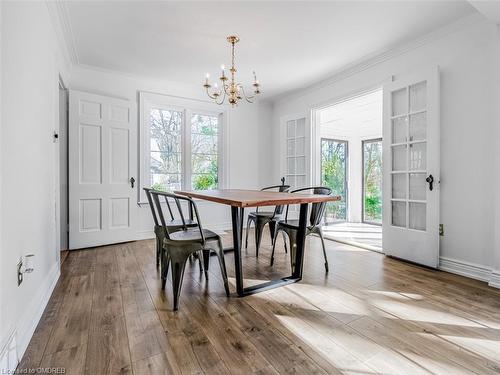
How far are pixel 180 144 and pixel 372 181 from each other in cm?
430

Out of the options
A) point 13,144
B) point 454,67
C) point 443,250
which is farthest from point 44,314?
point 454,67

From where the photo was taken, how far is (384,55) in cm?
332

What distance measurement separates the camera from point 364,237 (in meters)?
4.47

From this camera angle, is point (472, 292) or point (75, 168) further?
point (75, 168)

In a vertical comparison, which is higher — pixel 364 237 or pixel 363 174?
pixel 363 174

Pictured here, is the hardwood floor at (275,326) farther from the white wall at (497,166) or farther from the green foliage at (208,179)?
the green foliage at (208,179)

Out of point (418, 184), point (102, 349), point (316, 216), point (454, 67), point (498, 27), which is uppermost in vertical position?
point (498, 27)

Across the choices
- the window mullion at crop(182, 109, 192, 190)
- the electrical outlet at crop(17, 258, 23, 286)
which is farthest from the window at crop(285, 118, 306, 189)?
the electrical outlet at crop(17, 258, 23, 286)

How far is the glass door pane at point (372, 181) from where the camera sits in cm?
598

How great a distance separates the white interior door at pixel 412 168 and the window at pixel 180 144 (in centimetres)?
276

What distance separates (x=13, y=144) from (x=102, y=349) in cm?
122

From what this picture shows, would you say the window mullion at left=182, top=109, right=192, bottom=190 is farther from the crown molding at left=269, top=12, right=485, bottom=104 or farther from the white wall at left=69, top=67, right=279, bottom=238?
the crown molding at left=269, top=12, right=485, bottom=104

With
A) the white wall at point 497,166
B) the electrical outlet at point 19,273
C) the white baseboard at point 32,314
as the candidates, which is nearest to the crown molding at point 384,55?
the white wall at point 497,166

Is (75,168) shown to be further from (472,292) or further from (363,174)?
(363,174)
